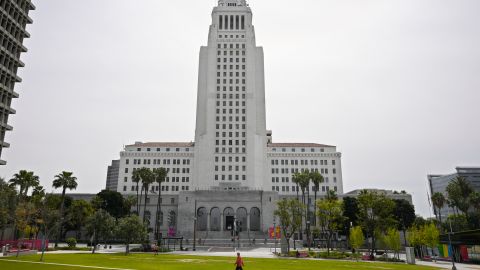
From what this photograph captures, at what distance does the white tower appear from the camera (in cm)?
10319

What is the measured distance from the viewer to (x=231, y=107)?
10769cm

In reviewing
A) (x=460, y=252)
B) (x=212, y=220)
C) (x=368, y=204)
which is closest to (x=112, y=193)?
(x=212, y=220)

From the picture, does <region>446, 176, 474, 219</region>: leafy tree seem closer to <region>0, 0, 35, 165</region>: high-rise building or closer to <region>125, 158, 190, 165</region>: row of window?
<region>125, 158, 190, 165</region>: row of window

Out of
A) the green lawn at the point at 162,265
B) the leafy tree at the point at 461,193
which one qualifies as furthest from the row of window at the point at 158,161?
the green lawn at the point at 162,265

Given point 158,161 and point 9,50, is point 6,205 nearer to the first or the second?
point 9,50

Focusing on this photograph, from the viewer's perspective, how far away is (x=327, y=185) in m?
117

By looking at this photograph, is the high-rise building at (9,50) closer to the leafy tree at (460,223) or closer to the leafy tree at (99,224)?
the leafy tree at (99,224)

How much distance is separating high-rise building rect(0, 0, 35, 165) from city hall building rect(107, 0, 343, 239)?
51.1 meters

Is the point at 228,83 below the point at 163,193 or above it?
above

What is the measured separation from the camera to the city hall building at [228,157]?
95188 millimetres

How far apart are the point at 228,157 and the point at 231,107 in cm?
1577

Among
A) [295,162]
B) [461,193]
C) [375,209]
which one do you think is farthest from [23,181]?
[461,193]

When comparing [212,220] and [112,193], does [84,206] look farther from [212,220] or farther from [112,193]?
[212,220]

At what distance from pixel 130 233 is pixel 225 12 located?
86.1m
